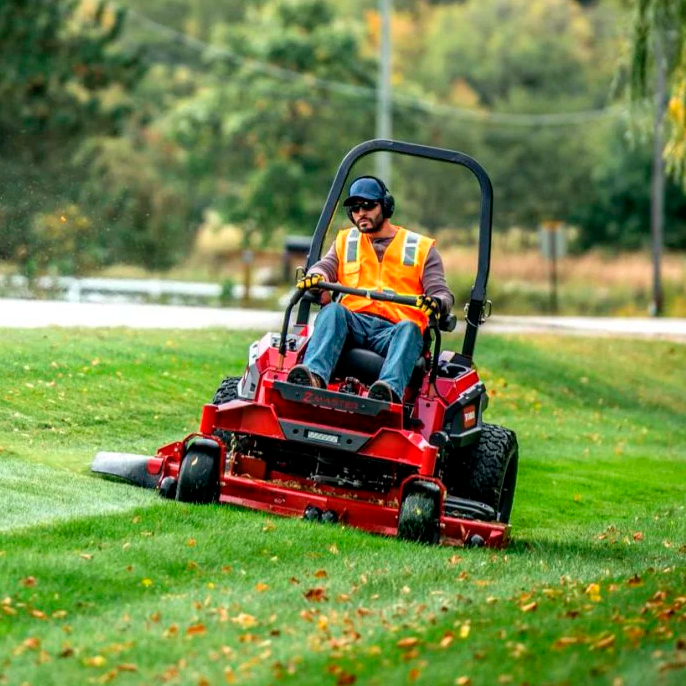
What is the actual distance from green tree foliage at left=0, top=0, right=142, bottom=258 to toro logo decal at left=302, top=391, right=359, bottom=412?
2841cm

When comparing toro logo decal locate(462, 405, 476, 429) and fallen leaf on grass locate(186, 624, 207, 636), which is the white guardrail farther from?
fallen leaf on grass locate(186, 624, 207, 636)

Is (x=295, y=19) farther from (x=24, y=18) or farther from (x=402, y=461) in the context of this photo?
(x=402, y=461)

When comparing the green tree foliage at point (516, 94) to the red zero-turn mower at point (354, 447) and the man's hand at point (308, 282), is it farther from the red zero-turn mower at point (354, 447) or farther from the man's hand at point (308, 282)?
the man's hand at point (308, 282)

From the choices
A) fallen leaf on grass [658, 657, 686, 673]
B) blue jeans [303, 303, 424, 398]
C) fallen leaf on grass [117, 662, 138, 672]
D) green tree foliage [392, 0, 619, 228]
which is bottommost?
fallen leaf on grass [117, 662, 138, 672]

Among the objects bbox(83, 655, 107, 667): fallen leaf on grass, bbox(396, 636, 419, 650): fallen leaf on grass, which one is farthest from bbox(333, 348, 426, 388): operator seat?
bbox(83, 655, 107, 667): fallen leaf on grass

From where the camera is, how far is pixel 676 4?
19641 millimetres

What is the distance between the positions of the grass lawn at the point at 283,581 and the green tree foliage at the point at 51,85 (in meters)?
24.9

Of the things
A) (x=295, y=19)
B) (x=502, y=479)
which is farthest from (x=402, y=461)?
(x=295, y=19)

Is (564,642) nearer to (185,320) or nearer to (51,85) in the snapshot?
(185,320)

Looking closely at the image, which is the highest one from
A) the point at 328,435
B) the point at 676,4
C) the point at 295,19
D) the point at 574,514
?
the point at 295,19

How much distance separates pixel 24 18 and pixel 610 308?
54.3 ft

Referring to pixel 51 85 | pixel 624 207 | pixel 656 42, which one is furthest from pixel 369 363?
pixel 624 207

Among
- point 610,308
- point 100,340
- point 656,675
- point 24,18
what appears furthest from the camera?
point 610,308

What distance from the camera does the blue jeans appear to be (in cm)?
1040
